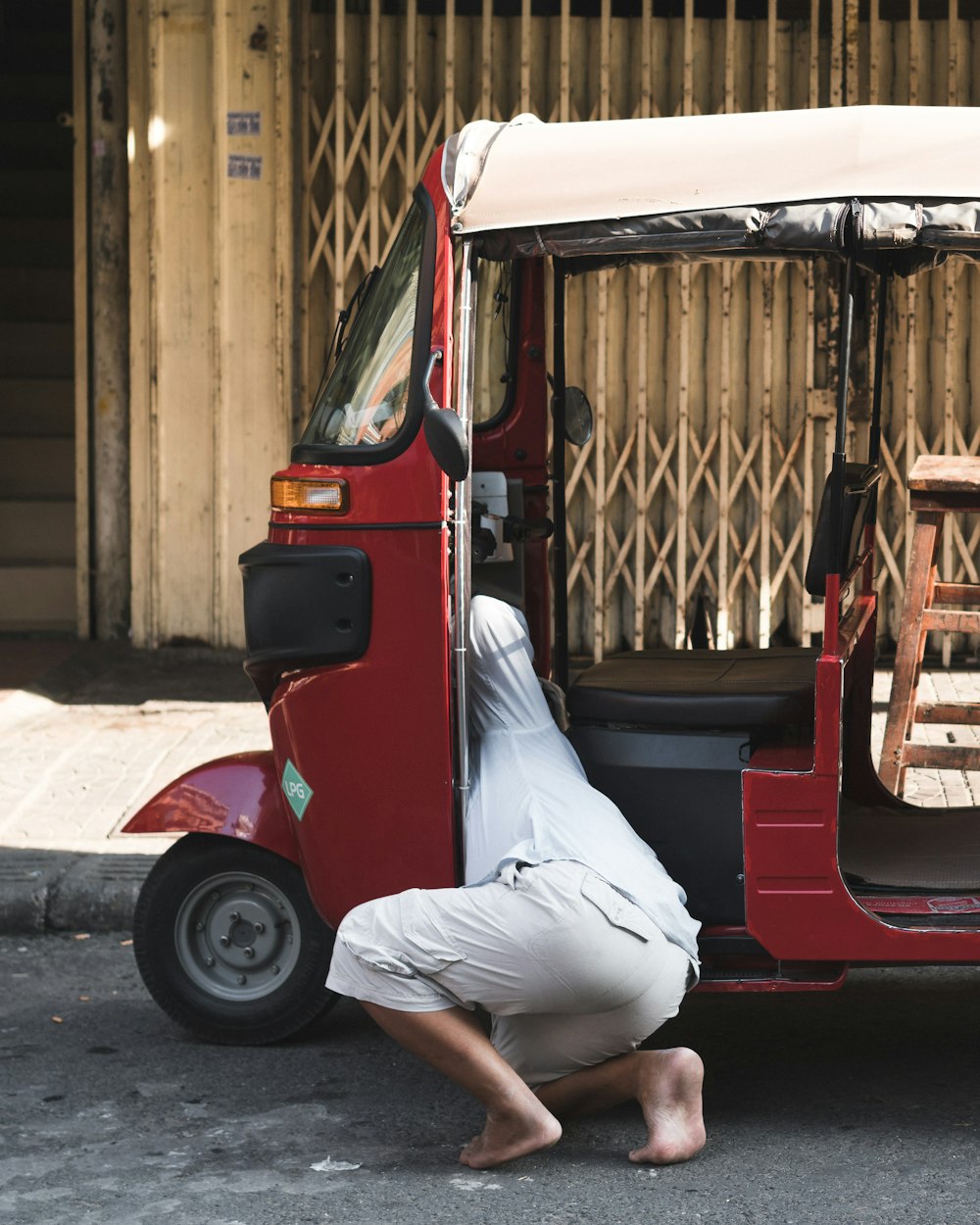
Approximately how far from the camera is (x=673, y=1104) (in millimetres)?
3580

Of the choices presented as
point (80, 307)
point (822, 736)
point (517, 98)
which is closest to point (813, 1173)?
point (822, 736)

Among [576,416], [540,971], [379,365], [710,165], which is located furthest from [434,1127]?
[710,165]

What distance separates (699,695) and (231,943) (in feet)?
4.44

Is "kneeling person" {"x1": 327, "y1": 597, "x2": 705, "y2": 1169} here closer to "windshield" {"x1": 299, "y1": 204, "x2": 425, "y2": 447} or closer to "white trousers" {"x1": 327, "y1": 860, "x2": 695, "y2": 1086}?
"white trousers" {"x1": 327, "y1": 860, "x2": 695, "y2": 1086}

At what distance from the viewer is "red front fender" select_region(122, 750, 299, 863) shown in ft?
14.1

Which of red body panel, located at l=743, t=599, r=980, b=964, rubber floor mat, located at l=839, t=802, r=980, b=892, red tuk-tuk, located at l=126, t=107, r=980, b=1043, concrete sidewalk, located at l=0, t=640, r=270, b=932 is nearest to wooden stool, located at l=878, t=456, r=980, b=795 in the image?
rubber floor mat, located at l=839, t=802, r=980, b=892

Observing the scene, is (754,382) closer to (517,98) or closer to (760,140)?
(517,98)

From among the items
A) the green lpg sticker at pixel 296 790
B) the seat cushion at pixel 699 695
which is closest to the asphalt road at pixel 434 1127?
the green lpg sticker at pixel 296 790

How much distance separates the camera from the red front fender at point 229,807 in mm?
4285

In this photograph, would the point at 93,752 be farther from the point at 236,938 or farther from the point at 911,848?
the point at 911,848

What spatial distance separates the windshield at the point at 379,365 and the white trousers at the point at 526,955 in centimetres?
107

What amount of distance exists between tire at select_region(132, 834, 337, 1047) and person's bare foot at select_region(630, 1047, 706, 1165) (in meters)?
1.04

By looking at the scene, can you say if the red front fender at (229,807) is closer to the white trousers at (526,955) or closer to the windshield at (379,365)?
the white trousers at (526,955)

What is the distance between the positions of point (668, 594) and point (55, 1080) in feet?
17.1
